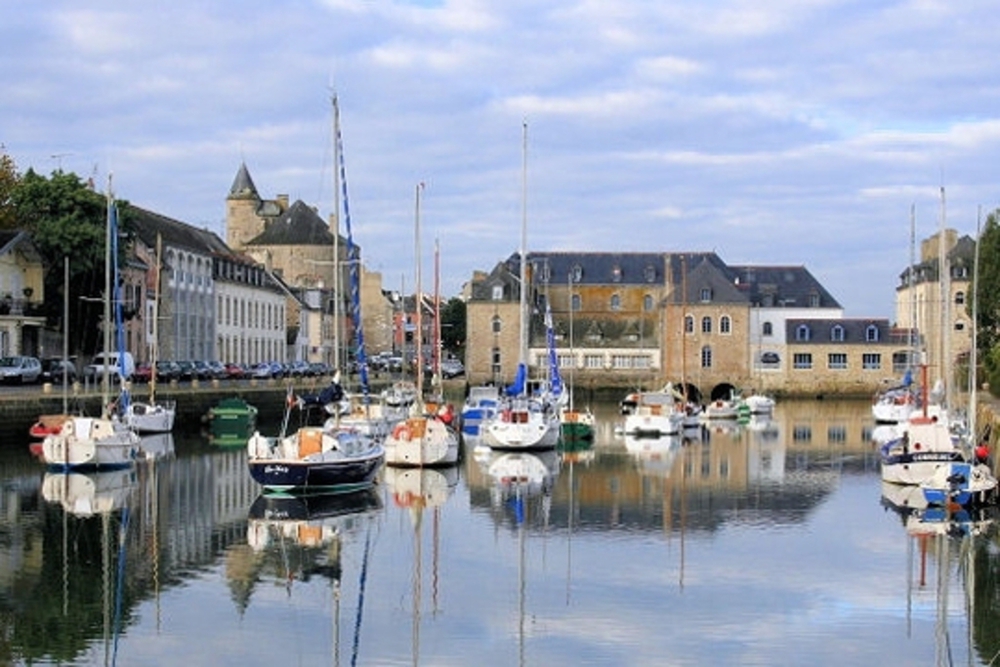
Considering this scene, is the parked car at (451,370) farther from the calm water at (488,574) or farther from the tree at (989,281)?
the calm water at (488,574)

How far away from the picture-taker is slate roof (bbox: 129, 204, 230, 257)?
295 feet

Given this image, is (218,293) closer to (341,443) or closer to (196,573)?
(341,443)

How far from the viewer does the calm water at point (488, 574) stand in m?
21.9

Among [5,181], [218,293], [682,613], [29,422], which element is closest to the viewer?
[682,613]

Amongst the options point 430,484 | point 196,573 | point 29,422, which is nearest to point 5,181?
point 29,422

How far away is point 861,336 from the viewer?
112938 mm

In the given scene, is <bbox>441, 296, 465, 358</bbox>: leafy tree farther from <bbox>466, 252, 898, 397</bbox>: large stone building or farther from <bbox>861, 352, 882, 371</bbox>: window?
<bbox>861, 352, 882, 371</bbox>: window

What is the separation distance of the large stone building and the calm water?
66.2 metres

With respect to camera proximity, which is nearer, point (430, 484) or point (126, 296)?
point (430, 484)

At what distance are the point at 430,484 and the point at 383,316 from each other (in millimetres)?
100786

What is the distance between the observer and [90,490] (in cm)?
4112

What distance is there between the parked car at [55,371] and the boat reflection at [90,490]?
2061 cm

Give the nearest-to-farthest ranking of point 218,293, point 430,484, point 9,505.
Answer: point 9,505 < point 430,484 < point 218,293

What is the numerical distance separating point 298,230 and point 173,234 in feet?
124
